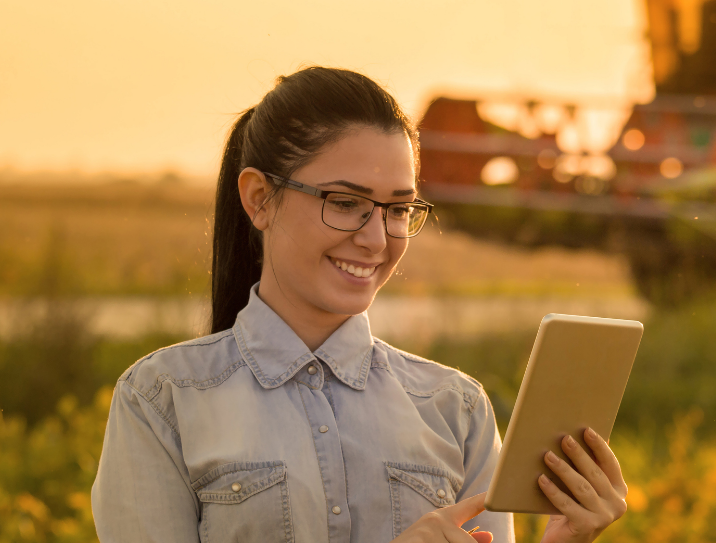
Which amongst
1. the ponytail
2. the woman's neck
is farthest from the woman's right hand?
the ponytail

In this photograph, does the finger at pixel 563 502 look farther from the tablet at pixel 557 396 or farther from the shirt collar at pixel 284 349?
the shirt collar at pixel 284 349

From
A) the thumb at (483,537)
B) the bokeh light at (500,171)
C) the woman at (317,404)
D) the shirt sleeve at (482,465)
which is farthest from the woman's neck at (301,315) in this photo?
the bokeh light at (500,171)

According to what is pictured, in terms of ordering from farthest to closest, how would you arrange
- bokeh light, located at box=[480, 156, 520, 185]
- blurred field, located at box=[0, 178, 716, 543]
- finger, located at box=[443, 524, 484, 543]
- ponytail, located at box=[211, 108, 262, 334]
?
bokeh light, located at box=[480, 156, 520, 185] → blurred field, located at box=[0, 178, 716, 543] → ponytail, located at box=[211, 108, 262, 334] → finger, located at box=[443, 524, 484, 543]

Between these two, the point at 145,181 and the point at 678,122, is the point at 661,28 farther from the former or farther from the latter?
the point at 145,181

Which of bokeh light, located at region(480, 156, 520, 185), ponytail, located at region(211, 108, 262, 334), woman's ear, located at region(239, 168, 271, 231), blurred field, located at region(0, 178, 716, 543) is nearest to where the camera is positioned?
woman's ear, located at region(239, 168, 271, 231)

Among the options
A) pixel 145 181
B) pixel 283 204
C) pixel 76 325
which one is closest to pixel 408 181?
pixel 283 204

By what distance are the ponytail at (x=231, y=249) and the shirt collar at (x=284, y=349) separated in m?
0.15

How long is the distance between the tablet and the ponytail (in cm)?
69

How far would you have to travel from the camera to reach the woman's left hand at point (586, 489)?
109cm

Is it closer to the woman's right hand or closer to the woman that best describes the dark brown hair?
the woman

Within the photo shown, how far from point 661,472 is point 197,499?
2.44 metres

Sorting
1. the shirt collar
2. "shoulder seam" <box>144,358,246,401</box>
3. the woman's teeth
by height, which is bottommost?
"shoulder seam" <box>144,358,246,401</box>

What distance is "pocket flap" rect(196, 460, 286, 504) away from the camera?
1137mm

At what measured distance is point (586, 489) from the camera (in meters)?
1.10
